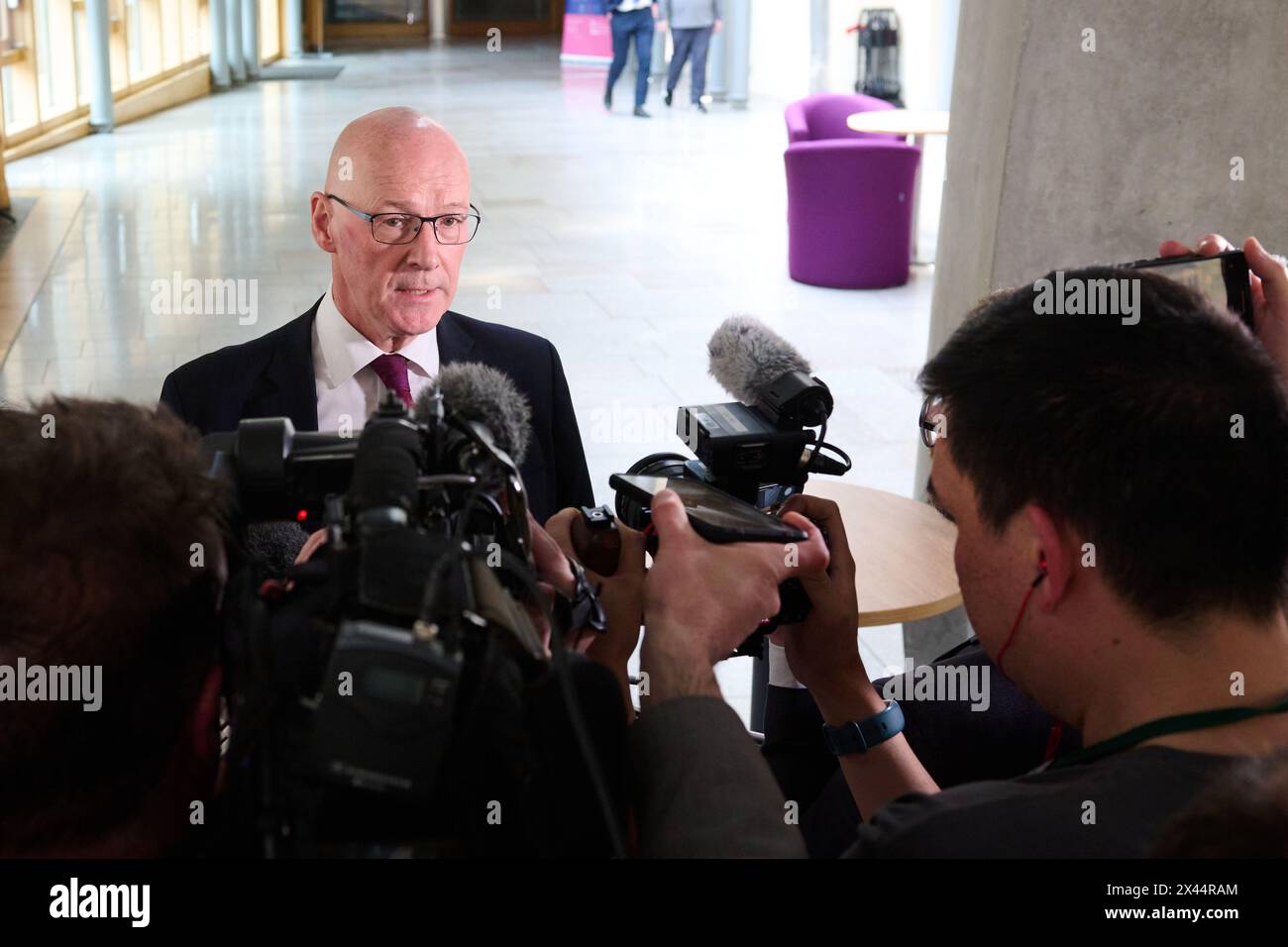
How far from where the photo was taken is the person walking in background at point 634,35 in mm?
16500

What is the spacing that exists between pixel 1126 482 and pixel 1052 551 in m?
0.10

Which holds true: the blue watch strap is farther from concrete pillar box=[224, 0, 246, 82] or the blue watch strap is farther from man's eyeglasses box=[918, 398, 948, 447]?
concrete pillar box=[224, 0, 246, 82]

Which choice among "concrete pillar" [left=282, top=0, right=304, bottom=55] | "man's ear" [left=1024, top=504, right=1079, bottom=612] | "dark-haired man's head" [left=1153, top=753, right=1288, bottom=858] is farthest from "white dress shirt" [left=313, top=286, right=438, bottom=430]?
"concrete pillar" [left=282, top=0, right=304, bottom=55]

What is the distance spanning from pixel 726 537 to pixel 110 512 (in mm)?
664

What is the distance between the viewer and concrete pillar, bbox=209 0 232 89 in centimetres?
1817

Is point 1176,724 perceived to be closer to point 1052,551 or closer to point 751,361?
point 1052,551

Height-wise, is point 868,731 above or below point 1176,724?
below

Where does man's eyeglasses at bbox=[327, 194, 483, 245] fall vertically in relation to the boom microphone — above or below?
above

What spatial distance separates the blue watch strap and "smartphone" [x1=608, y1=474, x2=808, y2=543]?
257 mm

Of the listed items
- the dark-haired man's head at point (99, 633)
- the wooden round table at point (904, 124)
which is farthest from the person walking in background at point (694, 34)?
the dark-haired man's head at point (99, 633)

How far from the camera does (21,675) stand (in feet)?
2.89

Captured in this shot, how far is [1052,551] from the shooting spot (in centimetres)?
125

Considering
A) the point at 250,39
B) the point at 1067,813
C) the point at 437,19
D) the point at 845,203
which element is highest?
the point at 437,19


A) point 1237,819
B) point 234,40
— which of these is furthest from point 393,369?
point 234,40
